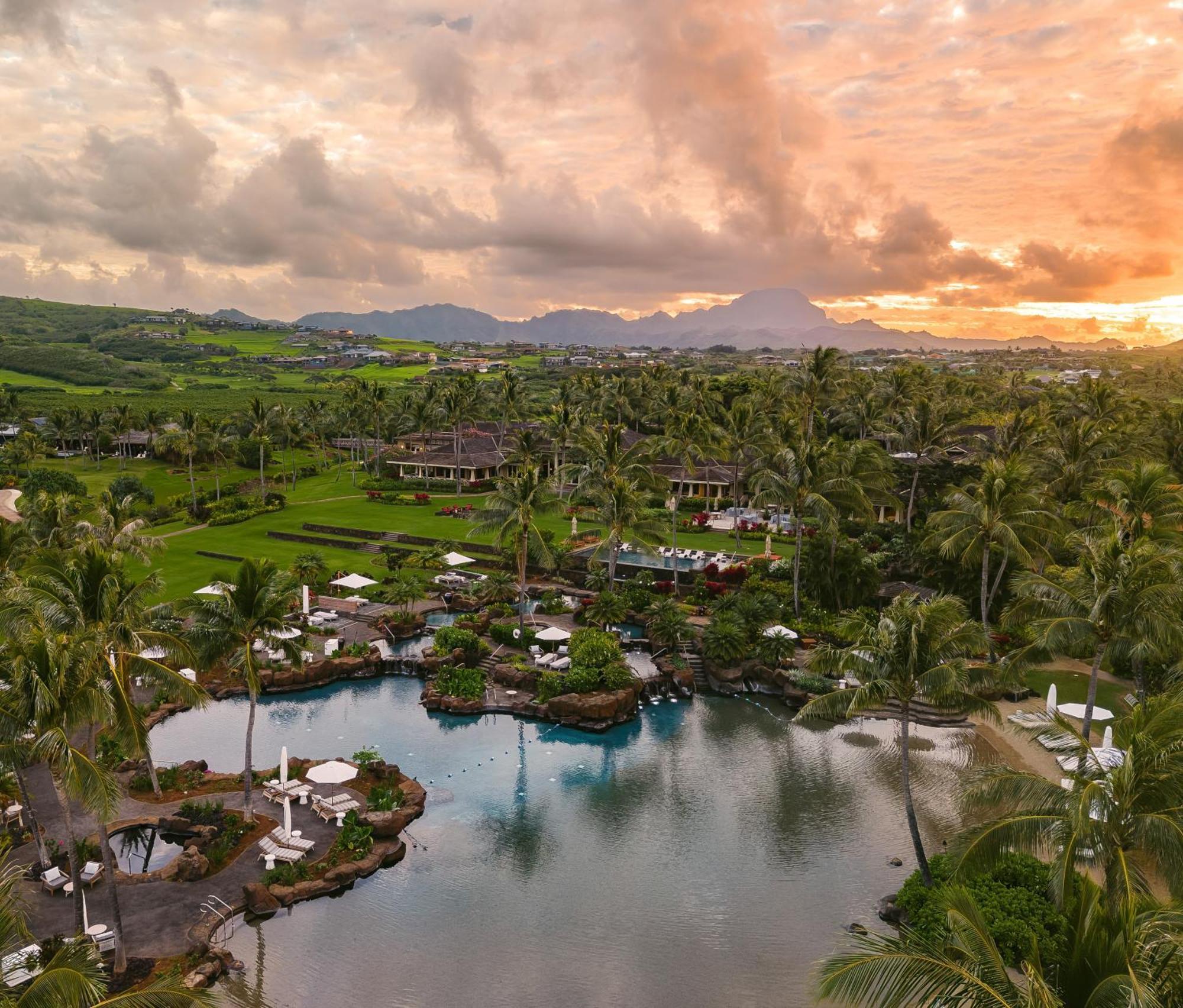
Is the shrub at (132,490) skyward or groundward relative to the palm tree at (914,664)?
groundward

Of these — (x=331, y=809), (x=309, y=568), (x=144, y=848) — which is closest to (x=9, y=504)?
(x=309, y=568)

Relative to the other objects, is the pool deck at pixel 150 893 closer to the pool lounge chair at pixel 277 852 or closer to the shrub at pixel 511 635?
the pool lounge chair at pixel 277 852

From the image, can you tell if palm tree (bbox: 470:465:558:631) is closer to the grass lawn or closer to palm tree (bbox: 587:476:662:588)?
palm tree (bbox: 587:476:662:588)

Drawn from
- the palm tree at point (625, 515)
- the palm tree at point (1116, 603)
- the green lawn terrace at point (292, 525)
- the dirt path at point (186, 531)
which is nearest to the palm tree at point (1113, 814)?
the palm tree at point (1116, 603)

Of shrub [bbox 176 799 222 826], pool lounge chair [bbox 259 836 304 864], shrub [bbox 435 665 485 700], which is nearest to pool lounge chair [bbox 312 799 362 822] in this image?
pool lounge chair [bbox 259 836 304 864]

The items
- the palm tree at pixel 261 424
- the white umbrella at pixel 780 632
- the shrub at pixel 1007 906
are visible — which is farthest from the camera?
the palm tree at pixel 261 424

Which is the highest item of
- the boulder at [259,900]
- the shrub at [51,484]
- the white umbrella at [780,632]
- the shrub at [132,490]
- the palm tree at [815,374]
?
the palm tree at [815,374]

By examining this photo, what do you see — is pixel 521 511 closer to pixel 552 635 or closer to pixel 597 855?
pixel 552 635
